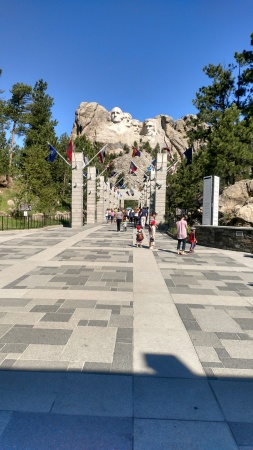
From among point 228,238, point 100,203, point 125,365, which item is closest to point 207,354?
point 125,365

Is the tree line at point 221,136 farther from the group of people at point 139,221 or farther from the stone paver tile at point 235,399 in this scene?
the stone paver tile at point 235,399

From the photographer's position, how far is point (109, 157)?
4596 inches

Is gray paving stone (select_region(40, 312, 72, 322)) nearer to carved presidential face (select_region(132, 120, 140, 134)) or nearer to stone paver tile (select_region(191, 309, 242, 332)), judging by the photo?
stone paver tile (select_region(191, 309, 242, 332))

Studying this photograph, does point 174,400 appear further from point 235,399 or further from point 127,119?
point 127,119

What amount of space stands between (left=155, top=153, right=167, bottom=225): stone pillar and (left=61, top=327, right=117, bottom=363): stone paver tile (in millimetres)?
24078

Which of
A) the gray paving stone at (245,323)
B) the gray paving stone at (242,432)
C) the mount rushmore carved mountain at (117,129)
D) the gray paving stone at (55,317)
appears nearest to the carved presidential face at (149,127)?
the mount rushmore carved mountain at (117,129)

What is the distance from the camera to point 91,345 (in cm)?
373

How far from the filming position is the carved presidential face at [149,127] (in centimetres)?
14475

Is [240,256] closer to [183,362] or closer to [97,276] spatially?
[97,276]

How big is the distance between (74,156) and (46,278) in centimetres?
2154

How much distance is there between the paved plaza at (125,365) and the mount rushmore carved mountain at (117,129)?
13114 centimetres

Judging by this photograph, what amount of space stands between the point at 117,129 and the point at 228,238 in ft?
439

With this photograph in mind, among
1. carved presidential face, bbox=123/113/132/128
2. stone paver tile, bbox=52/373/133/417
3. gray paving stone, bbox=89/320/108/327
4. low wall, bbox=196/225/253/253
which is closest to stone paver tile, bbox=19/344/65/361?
stone paver tile, bbox=52/373/133/417

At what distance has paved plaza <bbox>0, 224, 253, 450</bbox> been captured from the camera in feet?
7.61
